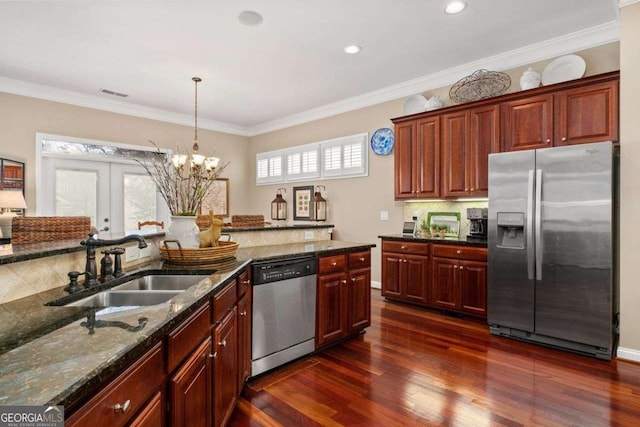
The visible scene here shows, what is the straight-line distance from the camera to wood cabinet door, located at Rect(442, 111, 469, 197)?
158 inches

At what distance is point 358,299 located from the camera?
128 inches

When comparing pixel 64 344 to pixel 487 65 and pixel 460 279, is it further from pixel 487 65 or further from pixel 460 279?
pixel 487 65

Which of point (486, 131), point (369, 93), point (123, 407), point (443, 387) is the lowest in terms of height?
point (443, 387)

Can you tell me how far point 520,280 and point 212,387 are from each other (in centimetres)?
290

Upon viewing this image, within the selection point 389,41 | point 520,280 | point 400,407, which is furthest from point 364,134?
point 400,407

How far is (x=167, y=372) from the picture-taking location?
1.20 m

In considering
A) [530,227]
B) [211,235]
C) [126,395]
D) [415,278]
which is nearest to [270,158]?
[415,278]

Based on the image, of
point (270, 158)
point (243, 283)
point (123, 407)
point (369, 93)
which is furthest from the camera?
point (270, 158)

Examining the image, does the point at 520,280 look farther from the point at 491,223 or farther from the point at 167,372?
the point at 167,372

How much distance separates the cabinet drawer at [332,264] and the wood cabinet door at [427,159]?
180cm

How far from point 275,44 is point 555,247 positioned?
336 cm

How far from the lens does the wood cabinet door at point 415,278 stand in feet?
13.5

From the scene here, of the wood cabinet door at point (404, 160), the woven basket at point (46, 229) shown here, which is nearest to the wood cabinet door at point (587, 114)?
the wood cabinet door at point (404, 160)

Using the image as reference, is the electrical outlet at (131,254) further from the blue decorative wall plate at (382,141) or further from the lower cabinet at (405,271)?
the blue decorative wall plate at (382,141)
